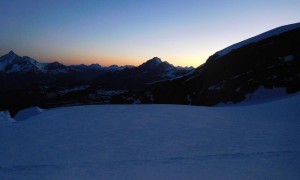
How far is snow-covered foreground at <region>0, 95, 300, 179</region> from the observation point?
945 cm

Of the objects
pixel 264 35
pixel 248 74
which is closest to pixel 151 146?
pixel 248 74

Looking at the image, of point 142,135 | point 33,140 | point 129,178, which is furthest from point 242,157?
point 33,140

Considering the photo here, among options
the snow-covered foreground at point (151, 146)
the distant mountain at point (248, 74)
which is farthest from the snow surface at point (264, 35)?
the snow-covered foreground at point (151, 146)

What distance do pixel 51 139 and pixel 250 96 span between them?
52.9 m

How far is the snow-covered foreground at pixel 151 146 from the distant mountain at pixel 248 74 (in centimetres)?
4267

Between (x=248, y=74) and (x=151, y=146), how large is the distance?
6381 cm

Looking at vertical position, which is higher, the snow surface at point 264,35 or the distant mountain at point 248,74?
the snow surface at point 264,35

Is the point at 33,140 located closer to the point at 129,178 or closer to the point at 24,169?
the point at 24,169

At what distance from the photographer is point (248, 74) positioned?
232 ft

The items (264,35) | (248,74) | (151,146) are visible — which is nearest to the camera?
(151,146)

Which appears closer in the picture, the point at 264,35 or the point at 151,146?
the point at 151,146

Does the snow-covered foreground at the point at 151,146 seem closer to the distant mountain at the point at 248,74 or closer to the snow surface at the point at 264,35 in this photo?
the distant mountain at the point at 248,74

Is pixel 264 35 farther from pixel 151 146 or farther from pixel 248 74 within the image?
pixel 151 146

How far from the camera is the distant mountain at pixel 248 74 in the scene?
5994cm
